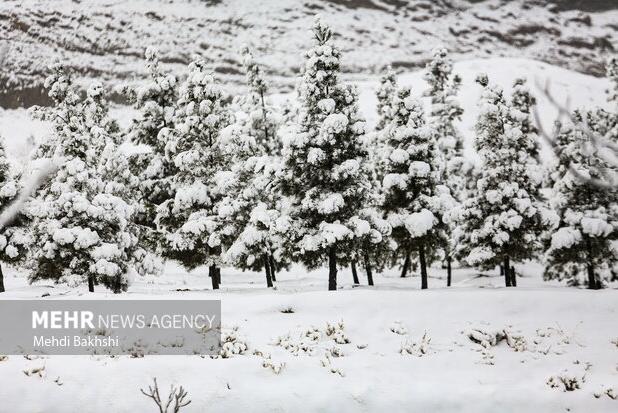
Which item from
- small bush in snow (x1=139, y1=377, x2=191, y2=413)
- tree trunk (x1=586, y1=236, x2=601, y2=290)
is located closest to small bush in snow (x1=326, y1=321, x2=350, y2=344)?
small bush in snow (x1=139, y1=377, x2=191, y2=413)

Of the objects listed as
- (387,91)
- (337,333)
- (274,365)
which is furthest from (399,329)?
(387,91)

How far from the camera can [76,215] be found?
2141cm

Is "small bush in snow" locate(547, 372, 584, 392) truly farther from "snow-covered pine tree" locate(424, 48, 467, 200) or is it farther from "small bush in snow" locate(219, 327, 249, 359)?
"snow-covered pine tree" locate(424, 48, 467, 200)

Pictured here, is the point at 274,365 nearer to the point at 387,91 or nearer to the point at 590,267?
the point at 590,267

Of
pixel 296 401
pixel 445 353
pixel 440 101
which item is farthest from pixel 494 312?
pixel 440 101

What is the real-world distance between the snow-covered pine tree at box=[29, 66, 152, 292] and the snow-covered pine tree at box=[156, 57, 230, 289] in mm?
2696

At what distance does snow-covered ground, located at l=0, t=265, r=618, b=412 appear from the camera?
32.7 feet

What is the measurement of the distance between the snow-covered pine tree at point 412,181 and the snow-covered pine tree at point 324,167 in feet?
8.71

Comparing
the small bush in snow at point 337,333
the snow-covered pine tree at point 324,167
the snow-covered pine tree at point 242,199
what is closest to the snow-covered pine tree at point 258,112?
the snow-covered pine tree at point 242,199

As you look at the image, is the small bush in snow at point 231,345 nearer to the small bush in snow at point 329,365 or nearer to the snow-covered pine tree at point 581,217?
the small bush in snow at point 329,365

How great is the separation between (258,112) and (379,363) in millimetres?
18242

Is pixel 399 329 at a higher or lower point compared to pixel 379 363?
higher

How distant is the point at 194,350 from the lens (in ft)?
38.9

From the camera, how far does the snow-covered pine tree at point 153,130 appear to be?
27.5 meters
